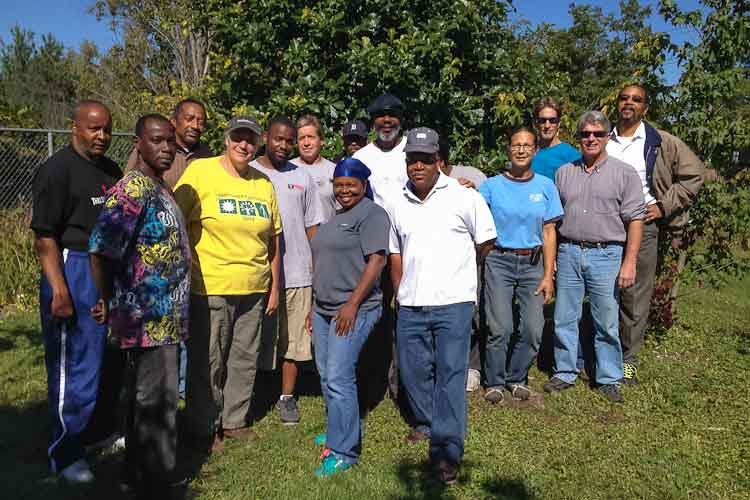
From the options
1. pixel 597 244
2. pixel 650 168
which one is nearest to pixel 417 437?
pixel 597 244

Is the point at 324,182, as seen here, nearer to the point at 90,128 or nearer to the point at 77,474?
the point at 90,128

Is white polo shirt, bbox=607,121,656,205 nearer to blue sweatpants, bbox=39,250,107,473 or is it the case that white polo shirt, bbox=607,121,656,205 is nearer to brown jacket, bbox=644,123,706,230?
brown jacket, bbox=644,123,706,230

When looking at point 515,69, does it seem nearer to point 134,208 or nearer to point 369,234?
point 369,234

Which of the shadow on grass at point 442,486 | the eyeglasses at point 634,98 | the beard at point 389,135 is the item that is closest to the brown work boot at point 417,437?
the shadow on grass at point 442,486

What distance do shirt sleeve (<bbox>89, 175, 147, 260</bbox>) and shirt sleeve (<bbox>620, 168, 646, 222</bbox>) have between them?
374 centimetres

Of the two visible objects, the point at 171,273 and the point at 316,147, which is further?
the point at 316,147

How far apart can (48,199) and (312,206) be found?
6.17 feet

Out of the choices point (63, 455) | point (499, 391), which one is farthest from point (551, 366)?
point (63, 455)

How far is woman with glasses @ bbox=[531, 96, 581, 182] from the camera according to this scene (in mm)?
5395

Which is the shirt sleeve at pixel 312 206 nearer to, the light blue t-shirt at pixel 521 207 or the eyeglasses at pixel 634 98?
the light blue t-shirt at pixel 521 207

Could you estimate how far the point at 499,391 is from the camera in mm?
5285

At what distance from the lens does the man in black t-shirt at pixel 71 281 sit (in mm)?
3695

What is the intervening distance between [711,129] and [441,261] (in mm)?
3884

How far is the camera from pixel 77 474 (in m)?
3.84
